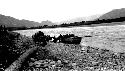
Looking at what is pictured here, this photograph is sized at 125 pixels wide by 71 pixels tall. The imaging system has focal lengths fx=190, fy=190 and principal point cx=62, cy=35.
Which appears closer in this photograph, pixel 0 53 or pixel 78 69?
pixel 78 69

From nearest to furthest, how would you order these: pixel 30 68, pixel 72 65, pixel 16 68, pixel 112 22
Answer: pixel 16 68 < pixel 30 68 < pixel 72 65 < pixel 112 22

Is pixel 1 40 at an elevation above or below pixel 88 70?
above

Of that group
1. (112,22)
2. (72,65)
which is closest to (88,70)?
(72,65)

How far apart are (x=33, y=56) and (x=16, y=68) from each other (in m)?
4.35

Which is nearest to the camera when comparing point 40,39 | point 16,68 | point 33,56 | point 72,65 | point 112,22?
point 16,68

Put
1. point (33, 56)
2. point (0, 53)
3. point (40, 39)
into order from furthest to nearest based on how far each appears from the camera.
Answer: point (40, 39)
point (33, 56)
point (0, 53)

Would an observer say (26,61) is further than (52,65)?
Yes

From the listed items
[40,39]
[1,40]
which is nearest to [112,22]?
[40,39]

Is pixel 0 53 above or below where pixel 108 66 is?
above

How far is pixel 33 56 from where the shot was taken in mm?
14641

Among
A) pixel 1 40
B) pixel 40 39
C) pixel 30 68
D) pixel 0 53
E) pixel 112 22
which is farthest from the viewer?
pixel 112 22

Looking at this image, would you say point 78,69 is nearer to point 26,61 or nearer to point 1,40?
point 26,61

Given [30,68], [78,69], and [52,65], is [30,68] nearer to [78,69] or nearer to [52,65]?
[52,65]

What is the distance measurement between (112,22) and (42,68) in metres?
58.0
